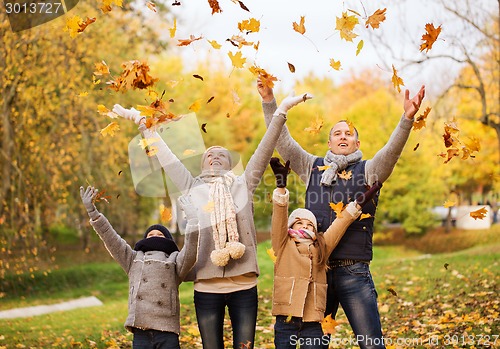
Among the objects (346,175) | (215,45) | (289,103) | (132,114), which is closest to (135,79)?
(132,114)

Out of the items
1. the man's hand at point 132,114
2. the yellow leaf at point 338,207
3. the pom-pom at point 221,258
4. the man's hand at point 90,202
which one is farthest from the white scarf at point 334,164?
the man's hand at point 90,202

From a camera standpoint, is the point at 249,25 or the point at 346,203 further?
the point at 249,25

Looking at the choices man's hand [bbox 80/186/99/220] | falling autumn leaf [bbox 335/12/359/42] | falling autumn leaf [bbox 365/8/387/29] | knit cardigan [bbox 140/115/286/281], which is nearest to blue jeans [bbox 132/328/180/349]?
knit cardigan [bbox 140/115/286/281]

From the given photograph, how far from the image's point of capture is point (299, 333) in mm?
3840

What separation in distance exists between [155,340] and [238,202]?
38.3 inches

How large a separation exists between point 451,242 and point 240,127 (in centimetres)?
1135

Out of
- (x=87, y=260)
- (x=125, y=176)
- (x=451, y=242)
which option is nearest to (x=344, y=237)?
(x=125, y=176)

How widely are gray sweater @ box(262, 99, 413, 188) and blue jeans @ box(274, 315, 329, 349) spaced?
0.87 m

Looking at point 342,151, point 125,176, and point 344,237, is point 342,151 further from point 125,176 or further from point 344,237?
point 125,176

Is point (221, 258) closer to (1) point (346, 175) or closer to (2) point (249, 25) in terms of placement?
(1) point (346, 175)

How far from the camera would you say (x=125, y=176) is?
52.9 feet

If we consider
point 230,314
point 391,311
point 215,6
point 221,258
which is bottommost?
point 391,311

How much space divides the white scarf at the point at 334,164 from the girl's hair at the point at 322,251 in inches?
12.8

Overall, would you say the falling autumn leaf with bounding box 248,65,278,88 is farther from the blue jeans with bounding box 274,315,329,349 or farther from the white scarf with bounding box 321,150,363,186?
the blue jeans with bounding box 274,315,329,349
